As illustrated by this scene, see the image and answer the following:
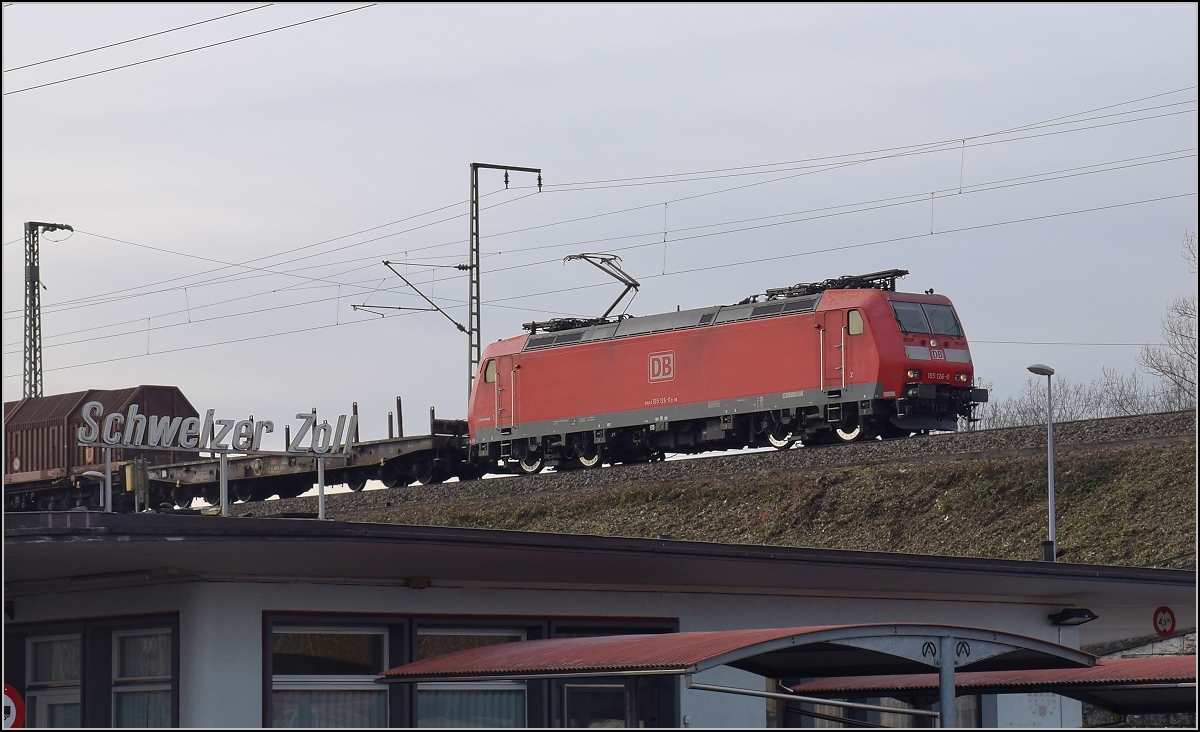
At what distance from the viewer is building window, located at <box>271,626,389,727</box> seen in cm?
1166

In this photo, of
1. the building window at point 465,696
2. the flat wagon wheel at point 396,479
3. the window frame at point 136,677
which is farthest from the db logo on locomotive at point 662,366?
the window frame at point 136,677

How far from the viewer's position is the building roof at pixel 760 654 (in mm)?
8367

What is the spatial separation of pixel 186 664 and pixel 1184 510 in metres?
21.9

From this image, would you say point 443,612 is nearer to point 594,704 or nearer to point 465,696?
point 465,696

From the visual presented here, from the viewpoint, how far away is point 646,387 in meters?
33.9

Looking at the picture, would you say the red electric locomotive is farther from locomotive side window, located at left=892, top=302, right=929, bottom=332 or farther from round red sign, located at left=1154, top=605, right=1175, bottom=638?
round red sign, located at left=1154, top=605, right=1175, bottom=638

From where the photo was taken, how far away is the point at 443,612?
40.8 ft

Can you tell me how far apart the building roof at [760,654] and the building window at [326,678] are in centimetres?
100

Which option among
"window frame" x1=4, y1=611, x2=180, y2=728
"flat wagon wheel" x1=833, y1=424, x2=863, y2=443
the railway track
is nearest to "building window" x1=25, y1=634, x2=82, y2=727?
"window frame" x1=4, y1=611, x2=180, y2=728

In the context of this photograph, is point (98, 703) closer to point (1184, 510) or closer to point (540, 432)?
point (1184, 510)

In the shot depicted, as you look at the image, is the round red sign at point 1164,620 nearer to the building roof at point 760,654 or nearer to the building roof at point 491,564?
the building roof at point 491,564

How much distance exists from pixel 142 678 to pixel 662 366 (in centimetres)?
2267

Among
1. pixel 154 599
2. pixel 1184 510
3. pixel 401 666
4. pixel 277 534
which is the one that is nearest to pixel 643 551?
pixel 401 666

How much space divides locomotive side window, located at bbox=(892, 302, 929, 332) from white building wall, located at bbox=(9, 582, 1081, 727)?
568 inches
